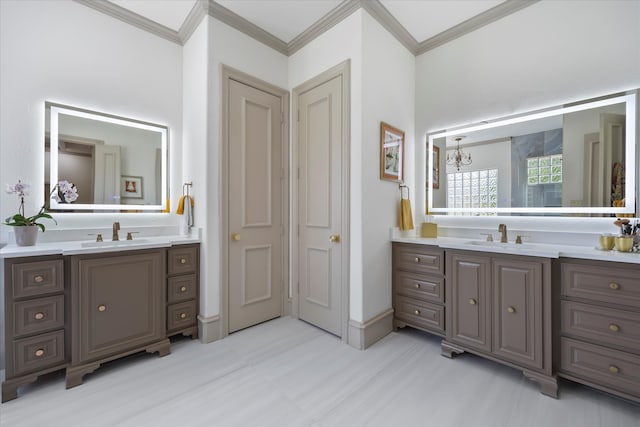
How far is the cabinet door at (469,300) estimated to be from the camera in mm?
2012

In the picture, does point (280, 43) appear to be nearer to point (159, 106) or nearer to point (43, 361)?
point (159, 106)

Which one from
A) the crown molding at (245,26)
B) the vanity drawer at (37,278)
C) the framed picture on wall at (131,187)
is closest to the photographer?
the vanity drawer at (37,278)

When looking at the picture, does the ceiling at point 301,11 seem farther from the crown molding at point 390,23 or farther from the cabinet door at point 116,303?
the cabinet door at point 116,303

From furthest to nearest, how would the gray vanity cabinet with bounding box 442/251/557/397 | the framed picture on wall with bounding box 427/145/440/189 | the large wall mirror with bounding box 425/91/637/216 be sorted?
the framed picture on wall with bounding box 427/145/440/189, the large wall mirror with bounding box 425/91/637/216, the gray vanity cabinet with bounding box 442/251/557/397

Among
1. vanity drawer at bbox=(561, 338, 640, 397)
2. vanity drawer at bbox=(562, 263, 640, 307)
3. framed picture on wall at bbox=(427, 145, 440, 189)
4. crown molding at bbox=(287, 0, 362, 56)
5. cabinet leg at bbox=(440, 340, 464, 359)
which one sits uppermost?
crown molding at bbox=(287, 0, 362, 56)

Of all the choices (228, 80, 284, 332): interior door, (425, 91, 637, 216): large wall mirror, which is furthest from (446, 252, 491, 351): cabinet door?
(228, 80, 284, 332): interior door

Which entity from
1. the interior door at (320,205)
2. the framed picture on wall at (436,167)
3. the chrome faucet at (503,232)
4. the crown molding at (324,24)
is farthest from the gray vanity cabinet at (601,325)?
the crown molding at (324,24)

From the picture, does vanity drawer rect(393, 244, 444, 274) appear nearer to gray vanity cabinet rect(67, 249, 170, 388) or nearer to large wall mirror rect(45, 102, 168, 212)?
gray vanity cabinet rect(67, 249, 170, 388)

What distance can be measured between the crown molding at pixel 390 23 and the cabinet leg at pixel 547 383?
9.75 ft

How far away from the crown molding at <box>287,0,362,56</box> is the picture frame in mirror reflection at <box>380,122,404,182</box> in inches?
38.5

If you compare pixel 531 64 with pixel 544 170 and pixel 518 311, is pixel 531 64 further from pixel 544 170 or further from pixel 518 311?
pixel 518 311

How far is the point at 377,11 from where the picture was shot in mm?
2406

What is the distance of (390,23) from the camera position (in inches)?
100

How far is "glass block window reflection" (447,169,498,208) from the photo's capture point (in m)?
2.55
